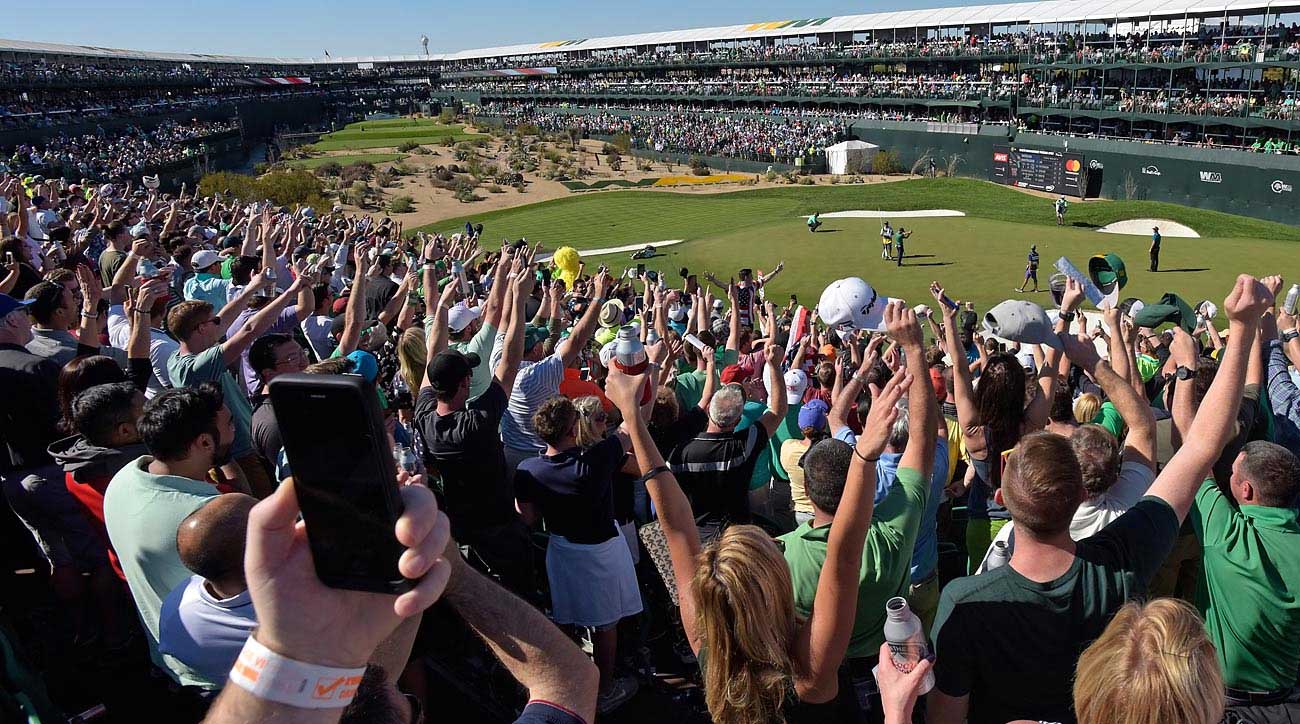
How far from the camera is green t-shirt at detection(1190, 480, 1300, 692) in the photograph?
151 inches

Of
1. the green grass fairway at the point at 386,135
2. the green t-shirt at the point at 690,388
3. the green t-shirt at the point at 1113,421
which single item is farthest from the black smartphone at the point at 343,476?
the green grass fairway at the point at 386,135

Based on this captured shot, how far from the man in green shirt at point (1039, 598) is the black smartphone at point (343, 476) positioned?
8.04ft

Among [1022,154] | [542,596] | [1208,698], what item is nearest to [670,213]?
[1022,154]

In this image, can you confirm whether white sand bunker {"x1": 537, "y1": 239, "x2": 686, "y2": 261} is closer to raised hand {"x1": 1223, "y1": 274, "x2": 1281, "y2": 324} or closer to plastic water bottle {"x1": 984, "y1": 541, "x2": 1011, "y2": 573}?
plastic water bottle {"x1": 984, "y1": 541, "x2": 1011, "y2": 573}

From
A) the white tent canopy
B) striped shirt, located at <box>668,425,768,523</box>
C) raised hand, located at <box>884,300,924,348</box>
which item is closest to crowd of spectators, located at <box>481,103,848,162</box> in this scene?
the white tent canopy

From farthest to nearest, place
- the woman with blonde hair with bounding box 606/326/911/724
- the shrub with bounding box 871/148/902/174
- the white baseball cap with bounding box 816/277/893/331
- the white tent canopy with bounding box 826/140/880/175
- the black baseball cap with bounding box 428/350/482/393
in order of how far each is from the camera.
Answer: the white tent canopy with bounding box 826/140/880/175 < the shrub with bounding box 871/148/902/174 < the white baseball cap with bounding box 816/277/893/331 < the black baseball cap with bounding box 428/350/482/393 < the woman with blonde hair with bounding box 606/326/911/724

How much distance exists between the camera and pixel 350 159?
71.7 meters

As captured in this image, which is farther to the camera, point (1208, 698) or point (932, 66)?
point (932, 66)

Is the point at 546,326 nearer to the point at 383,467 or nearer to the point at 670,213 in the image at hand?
the point at 383,467

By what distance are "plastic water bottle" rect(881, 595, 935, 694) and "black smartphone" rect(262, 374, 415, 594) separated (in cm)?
162

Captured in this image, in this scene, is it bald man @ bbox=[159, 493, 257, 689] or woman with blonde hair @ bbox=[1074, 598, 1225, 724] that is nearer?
woman with blonde hair @ bbox=[1074, 598, 1225, 724]

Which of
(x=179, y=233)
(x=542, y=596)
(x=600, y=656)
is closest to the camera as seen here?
(x=600, y=656)

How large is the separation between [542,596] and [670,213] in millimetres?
36975

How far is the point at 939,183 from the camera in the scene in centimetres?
4731
